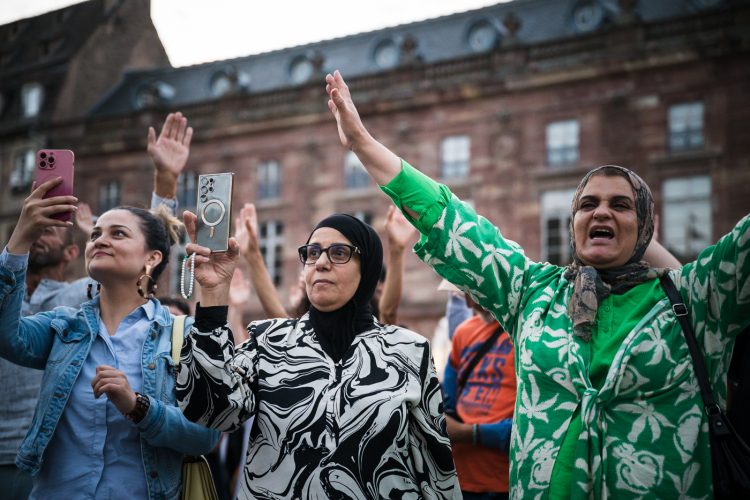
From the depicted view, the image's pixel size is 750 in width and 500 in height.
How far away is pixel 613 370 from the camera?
94.0 inches

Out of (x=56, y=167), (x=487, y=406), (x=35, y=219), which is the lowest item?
(x=487, y=406)

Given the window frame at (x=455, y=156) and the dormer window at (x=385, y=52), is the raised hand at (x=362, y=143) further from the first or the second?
the dormer window at (x=385, y=52)

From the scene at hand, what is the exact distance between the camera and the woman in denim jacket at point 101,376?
9.16ft

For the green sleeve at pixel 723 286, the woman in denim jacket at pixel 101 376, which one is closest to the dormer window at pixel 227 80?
the woman in denim jacket at pixel 101 376

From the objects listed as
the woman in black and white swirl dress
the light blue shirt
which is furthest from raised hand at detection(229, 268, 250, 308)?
the woman in black and white swirl dress

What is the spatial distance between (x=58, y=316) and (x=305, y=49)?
1013 inches

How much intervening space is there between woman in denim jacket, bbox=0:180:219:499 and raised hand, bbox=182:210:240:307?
1.68 feet

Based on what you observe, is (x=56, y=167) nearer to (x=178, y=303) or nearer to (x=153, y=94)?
(x=178, y=303)

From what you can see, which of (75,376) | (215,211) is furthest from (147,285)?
(215,211)

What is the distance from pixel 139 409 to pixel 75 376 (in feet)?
1.13

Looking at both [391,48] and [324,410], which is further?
[391,48]

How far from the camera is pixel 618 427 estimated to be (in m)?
2.39

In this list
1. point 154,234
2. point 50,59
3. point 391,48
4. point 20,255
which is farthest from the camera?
point 50,59

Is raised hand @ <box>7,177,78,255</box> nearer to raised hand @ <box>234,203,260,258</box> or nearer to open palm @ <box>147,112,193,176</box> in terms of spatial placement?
open palm @ <box>147,112,193,176</box>
